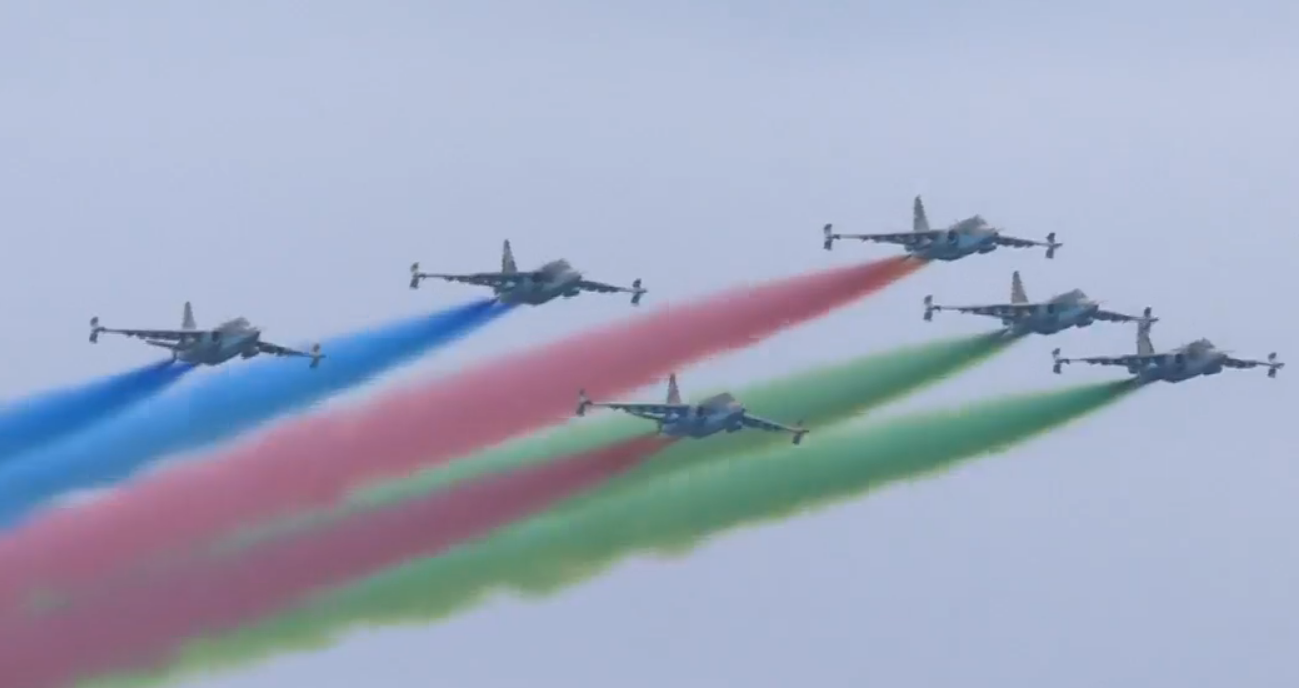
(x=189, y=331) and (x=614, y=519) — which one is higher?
(x=189, y=331)

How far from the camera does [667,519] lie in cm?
7212

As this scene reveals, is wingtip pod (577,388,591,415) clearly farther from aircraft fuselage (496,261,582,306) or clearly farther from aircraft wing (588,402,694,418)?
aircraft fuselage (496,261,582,306)

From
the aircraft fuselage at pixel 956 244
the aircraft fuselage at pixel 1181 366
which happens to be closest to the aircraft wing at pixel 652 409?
the aircraft fuselage at pixel 956 244

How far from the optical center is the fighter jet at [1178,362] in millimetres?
73562

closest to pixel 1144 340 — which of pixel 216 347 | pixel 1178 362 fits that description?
pixel 1178 362

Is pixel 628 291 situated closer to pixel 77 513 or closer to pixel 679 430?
pixel 679 430

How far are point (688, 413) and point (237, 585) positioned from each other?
11237 mm

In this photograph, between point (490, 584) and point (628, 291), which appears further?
point (628, 291)

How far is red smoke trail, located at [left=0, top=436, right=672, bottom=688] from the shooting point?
229 feet

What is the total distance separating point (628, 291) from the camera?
75875 mm

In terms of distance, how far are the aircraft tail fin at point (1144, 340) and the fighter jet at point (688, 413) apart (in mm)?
10421

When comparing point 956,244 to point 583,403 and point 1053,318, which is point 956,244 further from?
point 583,403

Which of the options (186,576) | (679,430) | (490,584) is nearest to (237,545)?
(186,576)

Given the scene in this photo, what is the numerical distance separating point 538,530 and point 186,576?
8270 mm
